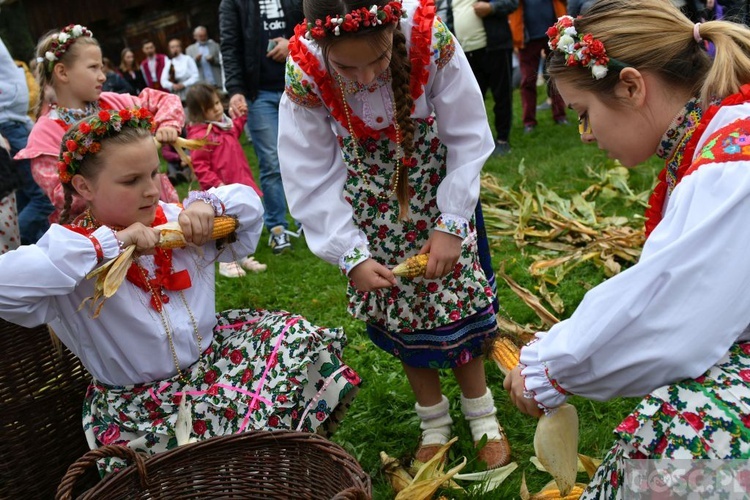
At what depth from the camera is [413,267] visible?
262cm

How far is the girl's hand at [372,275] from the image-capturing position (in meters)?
2.59

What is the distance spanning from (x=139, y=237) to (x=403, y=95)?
999 millimetres

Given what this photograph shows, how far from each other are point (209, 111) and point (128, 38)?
1287 centimetres

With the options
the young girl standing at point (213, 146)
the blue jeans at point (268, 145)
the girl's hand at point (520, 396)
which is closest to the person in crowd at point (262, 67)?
the blue jeans at point (268, 145)

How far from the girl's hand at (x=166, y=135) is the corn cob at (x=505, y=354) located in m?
2.06

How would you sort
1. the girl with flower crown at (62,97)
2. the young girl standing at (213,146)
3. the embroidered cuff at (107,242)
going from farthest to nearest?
the young girl standing at (213,146) < the girl with flower crown at (62,97) < the embroidered cuff at (107,242)

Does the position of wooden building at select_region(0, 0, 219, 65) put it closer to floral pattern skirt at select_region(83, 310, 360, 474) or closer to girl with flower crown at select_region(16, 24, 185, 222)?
girl with flower crown at select_region(16, 24, 185, 222)

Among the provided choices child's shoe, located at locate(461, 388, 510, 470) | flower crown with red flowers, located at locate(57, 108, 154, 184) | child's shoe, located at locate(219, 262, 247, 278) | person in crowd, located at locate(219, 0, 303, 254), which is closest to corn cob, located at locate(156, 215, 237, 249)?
flower crown with red flowers, located at locate(57, 108, 154, 184)

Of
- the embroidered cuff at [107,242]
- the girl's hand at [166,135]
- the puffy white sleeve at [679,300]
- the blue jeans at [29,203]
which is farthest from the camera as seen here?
the blue jeans at [29,203]

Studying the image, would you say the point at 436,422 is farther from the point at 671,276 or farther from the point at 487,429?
the point at 671,276

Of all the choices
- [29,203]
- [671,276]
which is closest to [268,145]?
[29,203]

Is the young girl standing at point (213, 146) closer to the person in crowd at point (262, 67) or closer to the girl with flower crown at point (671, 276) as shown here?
the person in crowd at point (262, 67)

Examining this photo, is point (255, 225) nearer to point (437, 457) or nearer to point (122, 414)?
point (122, 414)

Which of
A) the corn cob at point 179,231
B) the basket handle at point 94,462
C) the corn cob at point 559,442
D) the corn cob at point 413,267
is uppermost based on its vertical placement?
the corn cob at point 179,231
